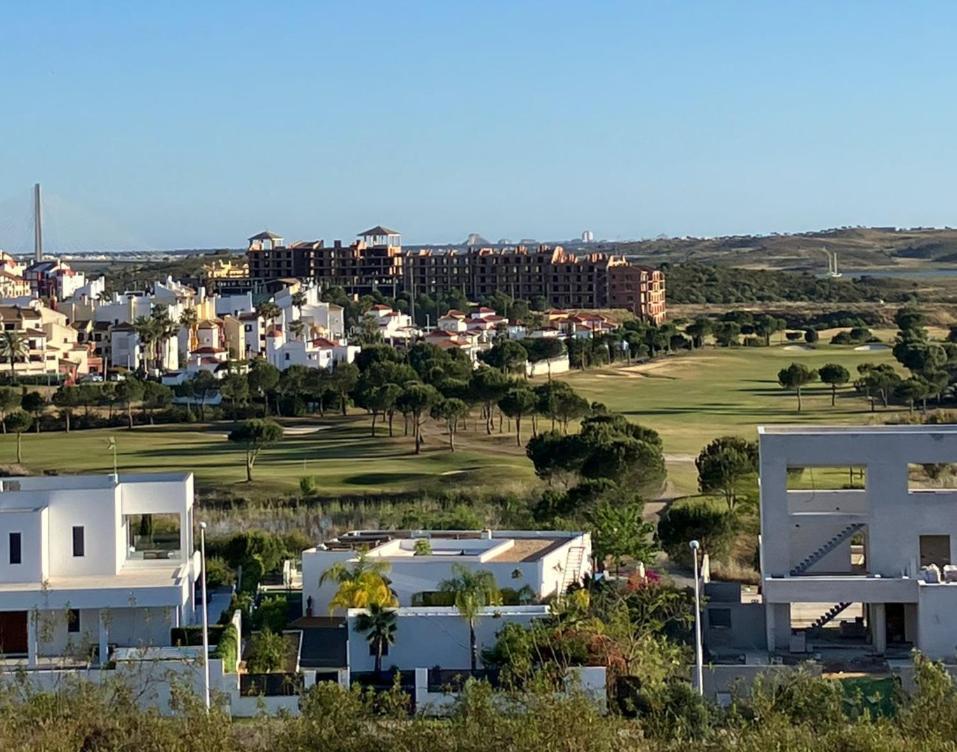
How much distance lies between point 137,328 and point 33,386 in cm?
1310

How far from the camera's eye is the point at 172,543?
118ft

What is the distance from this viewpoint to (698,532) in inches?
1484

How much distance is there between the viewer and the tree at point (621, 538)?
3584cm

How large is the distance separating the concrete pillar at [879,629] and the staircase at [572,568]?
5.54m

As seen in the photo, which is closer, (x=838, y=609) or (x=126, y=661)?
(x=126, y=661)

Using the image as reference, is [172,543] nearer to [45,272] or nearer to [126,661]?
[126,661]

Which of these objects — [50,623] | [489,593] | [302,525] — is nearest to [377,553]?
[489,593]

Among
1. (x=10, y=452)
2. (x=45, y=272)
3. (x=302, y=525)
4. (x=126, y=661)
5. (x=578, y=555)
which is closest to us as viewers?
(x=126, y=661)

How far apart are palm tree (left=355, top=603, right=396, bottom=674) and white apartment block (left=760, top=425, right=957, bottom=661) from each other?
6.65 metres

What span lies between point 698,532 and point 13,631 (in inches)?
575

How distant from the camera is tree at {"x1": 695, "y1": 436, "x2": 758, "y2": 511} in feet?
149

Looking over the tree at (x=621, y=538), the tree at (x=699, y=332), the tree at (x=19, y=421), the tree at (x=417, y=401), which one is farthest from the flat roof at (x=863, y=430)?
the tree at (x=699, y=332)

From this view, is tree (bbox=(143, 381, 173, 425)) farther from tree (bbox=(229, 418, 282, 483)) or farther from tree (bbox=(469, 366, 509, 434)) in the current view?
tree (bbox=(469, 366, 509, 434))

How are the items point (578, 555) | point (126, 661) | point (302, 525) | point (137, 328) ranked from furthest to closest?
point (137, 328) → point (302, 525) → point (578, 555) → point (126, 661)
